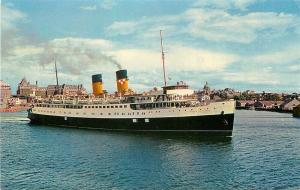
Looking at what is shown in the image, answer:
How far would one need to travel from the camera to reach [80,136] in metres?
47.6

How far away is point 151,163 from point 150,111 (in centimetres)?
2065

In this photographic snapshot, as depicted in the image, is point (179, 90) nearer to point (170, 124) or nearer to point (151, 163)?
point (170, 124)

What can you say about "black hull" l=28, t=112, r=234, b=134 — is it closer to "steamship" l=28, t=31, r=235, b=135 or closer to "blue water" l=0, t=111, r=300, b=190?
"steamship" l=28, t=31, r=235, b=135

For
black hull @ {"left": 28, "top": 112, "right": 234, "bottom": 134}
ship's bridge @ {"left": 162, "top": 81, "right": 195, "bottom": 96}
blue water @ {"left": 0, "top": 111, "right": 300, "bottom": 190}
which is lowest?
blue water @ {"left": 0, "top": 111, "right": 300, "bottom": 190}

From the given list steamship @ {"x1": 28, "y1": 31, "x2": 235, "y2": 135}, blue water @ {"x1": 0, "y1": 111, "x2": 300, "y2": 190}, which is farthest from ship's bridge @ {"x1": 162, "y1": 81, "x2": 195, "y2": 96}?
blue water @ {"x1": 0, "y1": 111, "x2": 300, "y2": 190}

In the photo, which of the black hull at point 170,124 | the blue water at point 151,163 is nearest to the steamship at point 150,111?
the black hull at point 170,124

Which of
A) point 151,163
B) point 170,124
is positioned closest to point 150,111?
point 170,124

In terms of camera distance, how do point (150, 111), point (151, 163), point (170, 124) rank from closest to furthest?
1. point (151, 163)
2. point (170, 124)
3. point (150, 111)

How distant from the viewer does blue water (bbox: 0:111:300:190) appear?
23922 millimetres

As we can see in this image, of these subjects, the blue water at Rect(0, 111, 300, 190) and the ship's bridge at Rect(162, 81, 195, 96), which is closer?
the blue water at Rect(0, 111, 300, 190)

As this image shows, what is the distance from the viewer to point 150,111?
1973 inches

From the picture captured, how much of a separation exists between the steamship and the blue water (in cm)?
385

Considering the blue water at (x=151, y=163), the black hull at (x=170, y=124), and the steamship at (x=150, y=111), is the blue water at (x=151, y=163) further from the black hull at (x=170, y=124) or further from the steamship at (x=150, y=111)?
the steamship at (x=150, y=111)

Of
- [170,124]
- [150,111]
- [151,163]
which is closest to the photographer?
[151,163]
